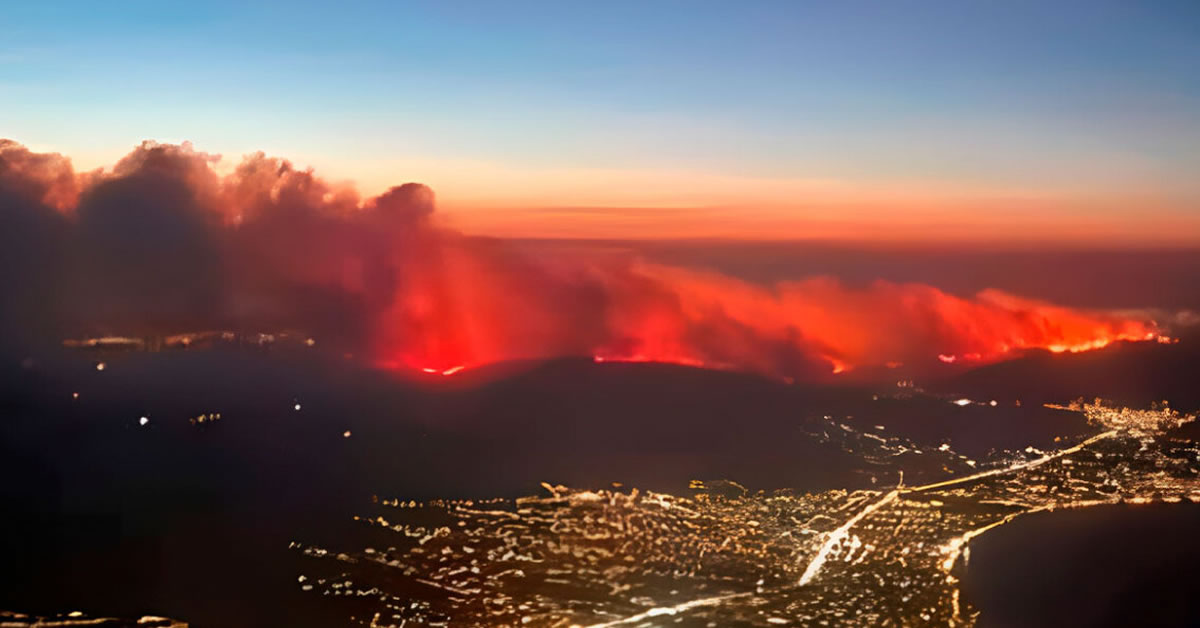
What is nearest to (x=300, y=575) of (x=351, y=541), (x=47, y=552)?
(x=351, y=541)

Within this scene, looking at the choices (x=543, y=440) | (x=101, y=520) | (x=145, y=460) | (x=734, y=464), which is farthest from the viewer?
(x=543, y=440)

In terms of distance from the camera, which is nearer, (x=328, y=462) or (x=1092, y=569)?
(x=1092, y=569)

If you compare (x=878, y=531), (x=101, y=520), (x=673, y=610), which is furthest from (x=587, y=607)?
(x=101, y=520)

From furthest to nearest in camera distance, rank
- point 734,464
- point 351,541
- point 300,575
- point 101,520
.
A: 1. point 734,464
2. point 101,520
3. point 351,541
4. point 300,575

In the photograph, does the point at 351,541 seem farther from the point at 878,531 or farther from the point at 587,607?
the point at 878,531

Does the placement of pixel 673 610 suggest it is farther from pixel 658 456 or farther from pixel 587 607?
pixel 658 456

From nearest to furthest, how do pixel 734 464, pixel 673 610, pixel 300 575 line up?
pixel 673 610 < pixel 300 575 < pixel 734 464

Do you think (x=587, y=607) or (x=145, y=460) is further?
(x=145, y=460)
